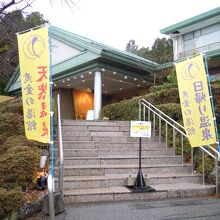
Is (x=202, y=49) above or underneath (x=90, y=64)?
above

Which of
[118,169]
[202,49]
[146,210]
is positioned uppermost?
[202,49]

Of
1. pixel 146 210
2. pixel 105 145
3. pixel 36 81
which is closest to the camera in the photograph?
pixel 36 81

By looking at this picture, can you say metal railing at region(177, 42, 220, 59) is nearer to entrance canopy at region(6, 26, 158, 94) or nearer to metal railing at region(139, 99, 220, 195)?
entrance canopy at region(6, 26, 158, 94)

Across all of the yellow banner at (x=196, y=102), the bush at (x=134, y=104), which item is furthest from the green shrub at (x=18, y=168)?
the bush at (x=134, y=104)

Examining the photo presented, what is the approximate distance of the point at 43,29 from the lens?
183 inches

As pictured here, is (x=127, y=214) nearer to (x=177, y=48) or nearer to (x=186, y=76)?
(x=186, y=76)

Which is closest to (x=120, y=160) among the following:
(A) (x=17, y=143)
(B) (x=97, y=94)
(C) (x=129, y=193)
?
(C) (x=129, y=193)

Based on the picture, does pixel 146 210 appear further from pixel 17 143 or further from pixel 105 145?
pixel 105 145

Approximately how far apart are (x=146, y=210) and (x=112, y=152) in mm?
2975

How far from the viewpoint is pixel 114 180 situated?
6.06 meters

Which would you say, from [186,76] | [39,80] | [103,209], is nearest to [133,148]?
[186,76]

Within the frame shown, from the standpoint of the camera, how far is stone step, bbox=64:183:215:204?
17.5ft

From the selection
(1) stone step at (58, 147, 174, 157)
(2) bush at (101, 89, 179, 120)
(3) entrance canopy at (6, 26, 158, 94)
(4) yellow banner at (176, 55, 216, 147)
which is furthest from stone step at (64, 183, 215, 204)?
(3) entrance canopy at (6, 26, 158, 94)

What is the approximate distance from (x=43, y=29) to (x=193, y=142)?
3.89 m
